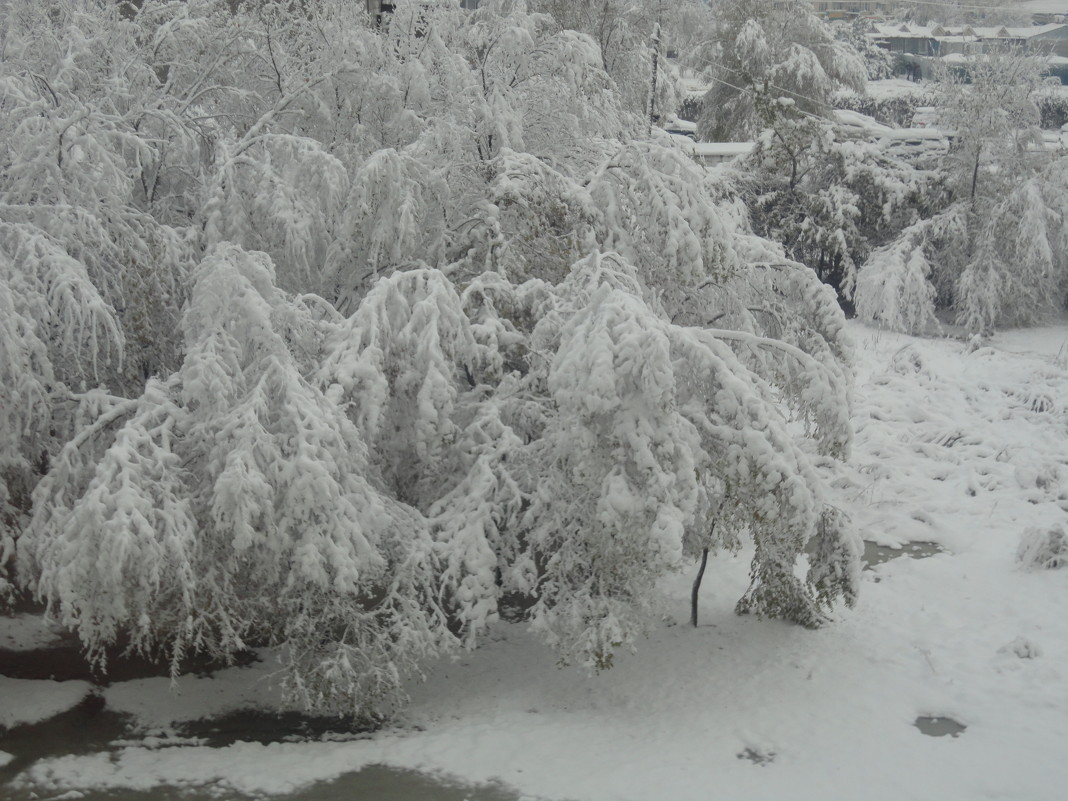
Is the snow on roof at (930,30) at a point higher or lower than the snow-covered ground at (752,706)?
higher

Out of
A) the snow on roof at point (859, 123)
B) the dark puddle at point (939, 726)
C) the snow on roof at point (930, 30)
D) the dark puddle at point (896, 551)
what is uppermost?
the snow on roof at point (930, 30)

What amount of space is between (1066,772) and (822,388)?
3.42 metres

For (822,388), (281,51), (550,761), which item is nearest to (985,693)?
(822,388)

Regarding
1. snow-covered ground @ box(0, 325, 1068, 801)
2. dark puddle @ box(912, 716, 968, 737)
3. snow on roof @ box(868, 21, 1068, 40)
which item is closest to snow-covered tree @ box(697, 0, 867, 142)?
snow-covered ground @ box(0, 325, 1068, 801)

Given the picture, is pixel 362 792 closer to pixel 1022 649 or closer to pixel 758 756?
pixel 758 756

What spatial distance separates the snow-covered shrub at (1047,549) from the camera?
1069 cm

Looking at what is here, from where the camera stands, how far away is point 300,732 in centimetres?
823

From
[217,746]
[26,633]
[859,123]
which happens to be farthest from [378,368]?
[859,123]

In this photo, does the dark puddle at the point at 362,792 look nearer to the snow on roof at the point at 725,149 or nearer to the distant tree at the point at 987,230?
the distant tree at the point at 987,230

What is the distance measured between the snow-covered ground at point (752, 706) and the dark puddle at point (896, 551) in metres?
0.11

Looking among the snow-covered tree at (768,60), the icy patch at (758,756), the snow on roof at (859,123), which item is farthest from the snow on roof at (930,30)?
the icy patch at (758,756)

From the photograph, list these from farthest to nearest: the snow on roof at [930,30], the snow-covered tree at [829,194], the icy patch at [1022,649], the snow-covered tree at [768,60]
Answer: the snow on roof at [930,30] → the snow-covered tree at [768,60] → the snow-covered tree at [829,194] → the icy patch at [1022,649]

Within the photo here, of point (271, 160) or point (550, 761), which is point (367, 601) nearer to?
point (550, 761)

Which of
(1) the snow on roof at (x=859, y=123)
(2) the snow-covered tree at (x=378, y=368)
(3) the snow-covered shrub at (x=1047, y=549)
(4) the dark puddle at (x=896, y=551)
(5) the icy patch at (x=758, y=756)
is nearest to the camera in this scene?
(2) the snow-covered tree at (x=378, y=368)
